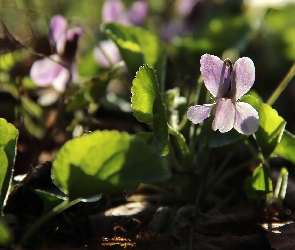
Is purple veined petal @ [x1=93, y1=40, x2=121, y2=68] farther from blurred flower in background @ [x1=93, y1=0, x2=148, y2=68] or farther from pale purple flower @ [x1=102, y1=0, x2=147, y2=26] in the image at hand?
pale purple flower @ [x1=102, y1=0, x2=147, y2=26]

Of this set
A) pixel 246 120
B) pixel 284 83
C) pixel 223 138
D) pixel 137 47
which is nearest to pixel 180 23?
pixel 137 47

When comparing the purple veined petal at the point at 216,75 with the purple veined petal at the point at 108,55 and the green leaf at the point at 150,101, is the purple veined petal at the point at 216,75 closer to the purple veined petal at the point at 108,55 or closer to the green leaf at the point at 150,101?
the green leaf at the point at 150,101

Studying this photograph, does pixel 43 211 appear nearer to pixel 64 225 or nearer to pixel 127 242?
pixel 64 225

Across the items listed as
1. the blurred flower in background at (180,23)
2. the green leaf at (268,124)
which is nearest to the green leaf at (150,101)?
the green leaf at (268,124)

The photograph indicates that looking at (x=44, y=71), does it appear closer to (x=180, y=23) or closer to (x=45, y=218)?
(x=45, y=218)

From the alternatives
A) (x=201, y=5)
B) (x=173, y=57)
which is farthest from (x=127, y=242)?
(x=201, y=5)

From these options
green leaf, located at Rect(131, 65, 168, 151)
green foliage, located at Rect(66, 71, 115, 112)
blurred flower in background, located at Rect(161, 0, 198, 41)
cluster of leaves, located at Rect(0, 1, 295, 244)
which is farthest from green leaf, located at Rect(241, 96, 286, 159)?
blurred flower in background, located at Rect(161, 0, 198, 41)

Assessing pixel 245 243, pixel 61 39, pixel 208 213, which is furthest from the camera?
pixel 61 39
